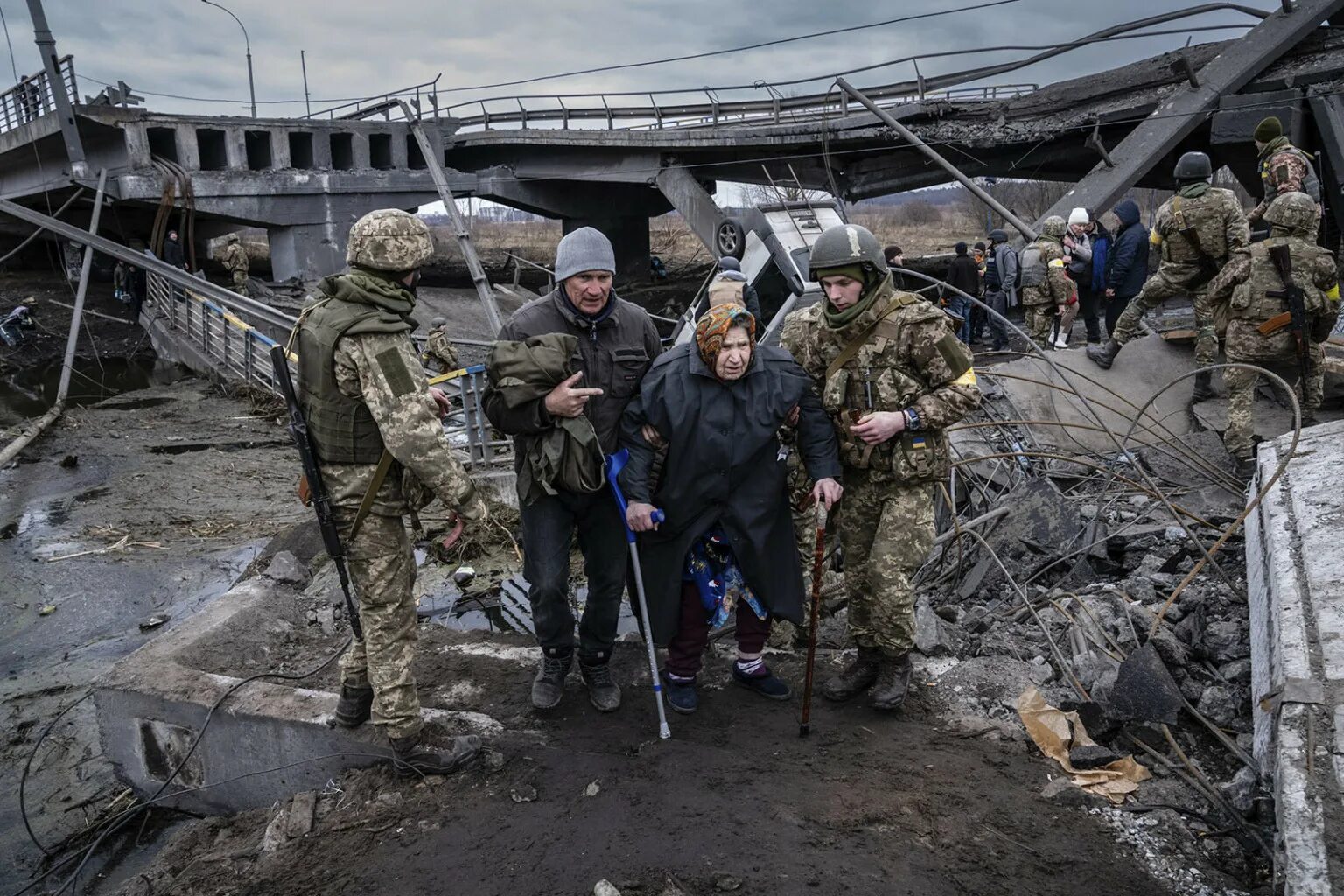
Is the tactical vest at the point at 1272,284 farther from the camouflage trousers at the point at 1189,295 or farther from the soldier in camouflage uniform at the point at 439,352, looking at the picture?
the soldier in camouflage uniform at the point at 439,352

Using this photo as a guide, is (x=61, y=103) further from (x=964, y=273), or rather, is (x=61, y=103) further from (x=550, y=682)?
(x=550, y=682)

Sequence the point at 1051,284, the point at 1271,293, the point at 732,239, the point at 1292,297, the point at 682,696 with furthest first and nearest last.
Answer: the point at 732,239, the point at 1051,284, the point at 1271,293, the point at 1292,297, the point at 682,696

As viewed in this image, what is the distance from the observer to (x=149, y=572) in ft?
25.5

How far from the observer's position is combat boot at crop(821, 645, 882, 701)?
13.3 ft

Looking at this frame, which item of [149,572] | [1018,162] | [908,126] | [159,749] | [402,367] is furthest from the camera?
[908,126]

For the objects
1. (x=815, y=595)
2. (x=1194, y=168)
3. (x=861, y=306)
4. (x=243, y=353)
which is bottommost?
(x=243, y=353)

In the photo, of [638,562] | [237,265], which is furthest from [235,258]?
[638,562]

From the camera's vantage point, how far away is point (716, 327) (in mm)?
3609

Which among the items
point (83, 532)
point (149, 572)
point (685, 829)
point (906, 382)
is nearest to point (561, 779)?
point (685, 829)

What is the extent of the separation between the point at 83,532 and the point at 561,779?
722 cm

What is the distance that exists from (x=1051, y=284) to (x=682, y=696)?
314 inches

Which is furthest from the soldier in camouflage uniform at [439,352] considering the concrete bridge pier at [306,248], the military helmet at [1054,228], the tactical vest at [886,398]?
the concrete bridge pier at [306,248]

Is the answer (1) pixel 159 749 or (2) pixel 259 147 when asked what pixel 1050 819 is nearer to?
(1) pixel 159 749

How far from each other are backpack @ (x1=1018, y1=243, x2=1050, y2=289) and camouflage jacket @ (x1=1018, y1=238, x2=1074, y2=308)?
21mm
